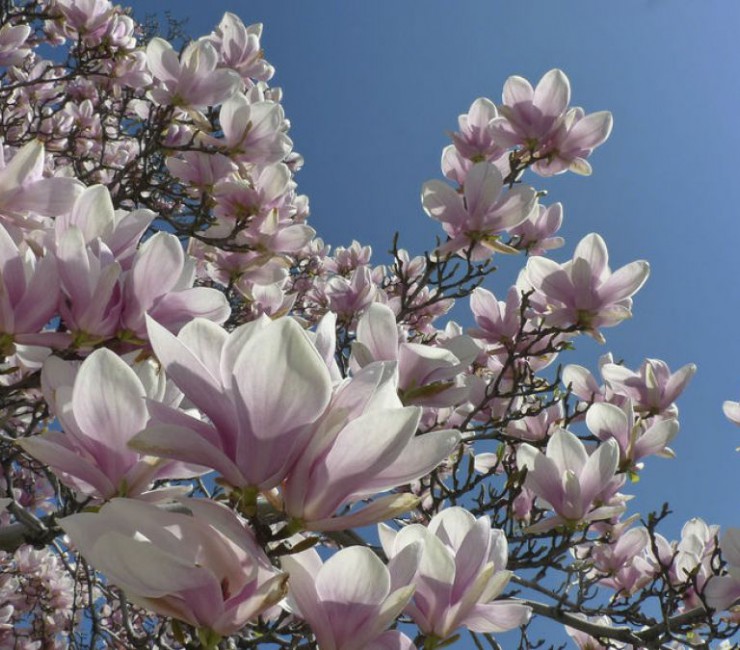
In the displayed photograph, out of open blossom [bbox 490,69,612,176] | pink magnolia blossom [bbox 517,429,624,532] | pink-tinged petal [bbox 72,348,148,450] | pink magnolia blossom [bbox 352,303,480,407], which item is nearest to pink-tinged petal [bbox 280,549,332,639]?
pink-tinged petal [bbox 72,348,148,450]

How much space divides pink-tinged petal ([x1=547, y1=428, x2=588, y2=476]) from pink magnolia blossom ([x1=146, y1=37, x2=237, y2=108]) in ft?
5.85

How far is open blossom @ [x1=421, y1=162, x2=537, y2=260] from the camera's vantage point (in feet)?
7.32

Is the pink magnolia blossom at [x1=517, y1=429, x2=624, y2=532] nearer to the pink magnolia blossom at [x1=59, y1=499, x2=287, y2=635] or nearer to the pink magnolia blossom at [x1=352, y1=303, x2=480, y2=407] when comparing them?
the pink magnolia blossom at [x1=352, y1=303, x2=480, y2=407]

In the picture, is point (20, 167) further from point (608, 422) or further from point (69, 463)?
point (608, 422)

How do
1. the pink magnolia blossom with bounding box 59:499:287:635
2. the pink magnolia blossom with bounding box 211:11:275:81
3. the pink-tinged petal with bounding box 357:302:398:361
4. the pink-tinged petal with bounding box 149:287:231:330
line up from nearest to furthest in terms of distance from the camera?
the pink magnolia blossom with bounding box 59:499:287:635, the pink-tinged petal with bounding box 149:287:231:330, the pink-tinged petal with bounding box 357:302:398:361, the pink magnolia blossom with bounding box 211:11:275:81

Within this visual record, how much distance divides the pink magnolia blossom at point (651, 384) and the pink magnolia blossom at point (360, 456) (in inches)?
81.7

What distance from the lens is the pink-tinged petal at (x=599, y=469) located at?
67.6 inches

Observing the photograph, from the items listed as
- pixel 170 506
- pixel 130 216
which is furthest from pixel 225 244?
pixel 170 506

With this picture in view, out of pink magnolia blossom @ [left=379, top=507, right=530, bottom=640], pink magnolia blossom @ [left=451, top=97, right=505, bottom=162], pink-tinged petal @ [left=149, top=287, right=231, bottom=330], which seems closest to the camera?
pink magnolia blossom @ [left=379, top=507, right=530, bottom=640]

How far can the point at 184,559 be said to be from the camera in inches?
22.9

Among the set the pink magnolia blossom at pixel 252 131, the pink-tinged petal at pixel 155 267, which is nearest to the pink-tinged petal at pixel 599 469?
the pink-tinged petal at pixel 155 267

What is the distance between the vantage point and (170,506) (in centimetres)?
89

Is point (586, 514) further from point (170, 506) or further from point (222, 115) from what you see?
point (222, 115)

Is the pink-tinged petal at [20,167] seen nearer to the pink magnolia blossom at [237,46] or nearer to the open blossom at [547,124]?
the open blossom at [547,124]
